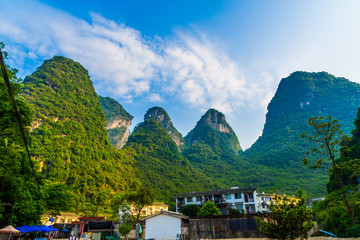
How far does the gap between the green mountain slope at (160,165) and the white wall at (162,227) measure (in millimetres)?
52432

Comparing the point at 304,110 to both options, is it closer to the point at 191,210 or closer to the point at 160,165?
the point at 160,165

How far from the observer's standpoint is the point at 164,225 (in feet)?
87.2

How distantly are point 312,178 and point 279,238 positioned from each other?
108 meters

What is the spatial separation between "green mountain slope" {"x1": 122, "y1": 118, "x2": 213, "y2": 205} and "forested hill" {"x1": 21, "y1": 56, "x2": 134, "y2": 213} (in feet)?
34.3

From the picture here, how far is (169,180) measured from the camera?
109125 mm

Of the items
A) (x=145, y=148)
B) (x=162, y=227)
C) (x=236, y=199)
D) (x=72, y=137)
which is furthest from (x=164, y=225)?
(x=145, y=148)

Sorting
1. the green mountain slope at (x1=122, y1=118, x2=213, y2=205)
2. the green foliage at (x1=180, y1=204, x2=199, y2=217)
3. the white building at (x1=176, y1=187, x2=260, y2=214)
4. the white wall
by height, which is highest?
the green mountain slope at (x1=122, y1=118, x2=213, y2=205)

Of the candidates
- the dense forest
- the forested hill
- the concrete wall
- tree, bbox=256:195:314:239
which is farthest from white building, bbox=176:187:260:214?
tree, bbox=256:195:314:239

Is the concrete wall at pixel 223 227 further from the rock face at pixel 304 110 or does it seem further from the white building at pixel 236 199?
the rock face at pixel 304 110

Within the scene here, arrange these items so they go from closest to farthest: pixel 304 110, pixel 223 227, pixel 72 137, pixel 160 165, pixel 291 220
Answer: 1. pixel 291 220
2. pixel 223 227
3. pixel 72 137
4. pixel 160 165
5. pixel 304 110

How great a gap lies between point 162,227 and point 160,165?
10058cm

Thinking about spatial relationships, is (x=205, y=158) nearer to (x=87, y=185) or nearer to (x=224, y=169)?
(x=224, y=169)

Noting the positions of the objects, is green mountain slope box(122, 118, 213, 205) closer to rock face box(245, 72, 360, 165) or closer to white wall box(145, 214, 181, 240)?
rock face box(245, 72, 360, 165)

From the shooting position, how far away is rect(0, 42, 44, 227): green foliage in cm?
1661
